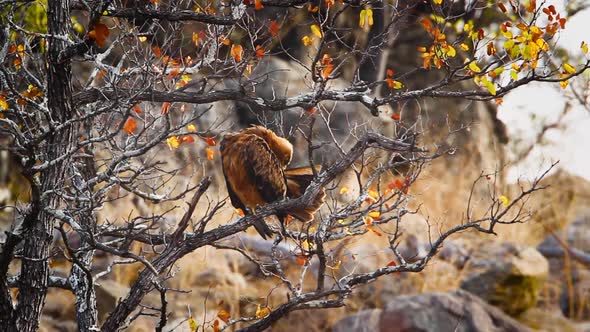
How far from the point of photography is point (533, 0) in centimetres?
576

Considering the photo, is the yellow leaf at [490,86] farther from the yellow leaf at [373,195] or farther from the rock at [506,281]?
the rock at [506,281]

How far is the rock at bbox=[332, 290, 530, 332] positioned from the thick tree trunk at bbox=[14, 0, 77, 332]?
5.00 m

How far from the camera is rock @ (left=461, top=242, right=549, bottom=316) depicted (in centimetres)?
1114

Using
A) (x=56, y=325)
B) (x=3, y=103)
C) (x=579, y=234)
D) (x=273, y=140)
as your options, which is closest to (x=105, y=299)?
(x=56, y=325)

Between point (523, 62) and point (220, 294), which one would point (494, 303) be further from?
point (523, 62)

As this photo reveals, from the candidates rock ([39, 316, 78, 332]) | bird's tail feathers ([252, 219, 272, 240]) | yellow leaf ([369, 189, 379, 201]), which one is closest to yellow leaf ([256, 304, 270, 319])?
bird's tail feathers ([252, 219, 272, 240])

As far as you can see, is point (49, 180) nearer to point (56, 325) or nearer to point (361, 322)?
point (56, 325)

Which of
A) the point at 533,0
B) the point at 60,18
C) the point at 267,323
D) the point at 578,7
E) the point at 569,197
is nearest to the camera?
the point at 60,18

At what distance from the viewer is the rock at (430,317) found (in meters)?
9.14

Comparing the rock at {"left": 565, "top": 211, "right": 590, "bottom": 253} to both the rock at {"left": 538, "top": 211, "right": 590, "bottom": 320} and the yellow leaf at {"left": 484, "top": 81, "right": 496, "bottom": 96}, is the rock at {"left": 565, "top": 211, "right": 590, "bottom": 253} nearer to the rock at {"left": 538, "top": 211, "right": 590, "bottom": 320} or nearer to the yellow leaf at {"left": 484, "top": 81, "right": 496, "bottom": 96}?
the rock at {"left": 538, "top": 211, "right": 590, "bottom": 320}

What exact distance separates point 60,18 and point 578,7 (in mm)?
10223

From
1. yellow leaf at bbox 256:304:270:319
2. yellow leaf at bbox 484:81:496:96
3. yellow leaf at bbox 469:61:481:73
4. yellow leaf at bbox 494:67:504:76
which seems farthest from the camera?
yellow leaf at bbox 256:304:270:319

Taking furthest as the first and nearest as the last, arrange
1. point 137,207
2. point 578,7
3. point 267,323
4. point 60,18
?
1. point 578,7
2. point 137,207
3. point 267,323
4. point 60,18

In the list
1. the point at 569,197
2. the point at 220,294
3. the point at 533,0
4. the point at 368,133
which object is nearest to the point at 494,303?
the point at 220,294
